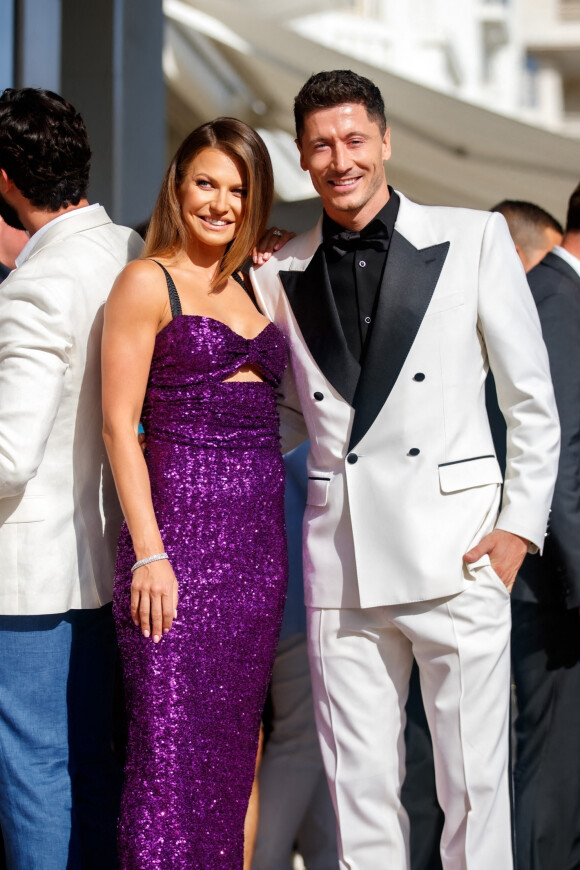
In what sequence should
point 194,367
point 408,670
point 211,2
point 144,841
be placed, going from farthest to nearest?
point 211,2 → point 408,670 → point 194,367 → point 144,841

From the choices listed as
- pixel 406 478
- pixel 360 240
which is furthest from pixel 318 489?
pixel 360 240

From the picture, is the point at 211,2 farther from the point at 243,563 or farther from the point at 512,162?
the point at 243,563

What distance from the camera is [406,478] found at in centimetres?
257

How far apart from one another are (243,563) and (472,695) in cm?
62

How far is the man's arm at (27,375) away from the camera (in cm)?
236

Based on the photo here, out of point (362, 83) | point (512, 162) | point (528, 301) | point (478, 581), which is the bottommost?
point (478, 581)

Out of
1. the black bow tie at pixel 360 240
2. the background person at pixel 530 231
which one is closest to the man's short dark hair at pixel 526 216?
the background person at pixel 530 231

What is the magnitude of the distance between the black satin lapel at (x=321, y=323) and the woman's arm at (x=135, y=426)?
406 mm

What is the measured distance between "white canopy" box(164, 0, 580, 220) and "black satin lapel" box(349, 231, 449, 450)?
5213mm

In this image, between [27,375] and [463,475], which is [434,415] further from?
[27,375]

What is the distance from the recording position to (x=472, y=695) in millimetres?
2539

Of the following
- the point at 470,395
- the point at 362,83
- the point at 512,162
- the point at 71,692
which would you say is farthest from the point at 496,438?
the point at 512,162

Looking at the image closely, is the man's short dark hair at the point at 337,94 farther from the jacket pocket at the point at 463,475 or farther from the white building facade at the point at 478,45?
the white building facade at the point at 478,45

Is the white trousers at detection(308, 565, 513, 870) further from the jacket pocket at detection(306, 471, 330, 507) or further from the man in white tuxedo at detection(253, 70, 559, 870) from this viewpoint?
the jacket pocket at detection(306, 471, 330, 507)
